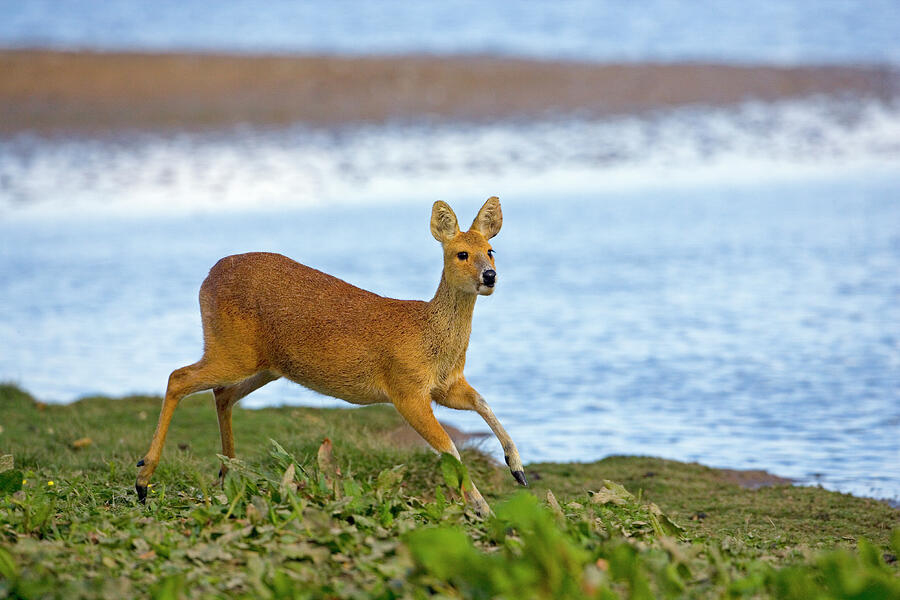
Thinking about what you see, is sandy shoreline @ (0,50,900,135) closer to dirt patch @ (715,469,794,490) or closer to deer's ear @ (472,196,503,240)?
dirt patch @ (715,469,794,490)

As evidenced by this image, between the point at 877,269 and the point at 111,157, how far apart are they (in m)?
13.1

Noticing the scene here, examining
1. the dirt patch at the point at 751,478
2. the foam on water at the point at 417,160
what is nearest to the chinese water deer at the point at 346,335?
the dirt patch at the point at 751,478

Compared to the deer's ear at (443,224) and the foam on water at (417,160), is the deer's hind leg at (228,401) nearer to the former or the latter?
the deer's ear at (443,224)

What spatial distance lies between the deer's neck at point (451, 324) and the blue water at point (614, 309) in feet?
6.23

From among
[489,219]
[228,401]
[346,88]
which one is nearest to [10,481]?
[228,401]

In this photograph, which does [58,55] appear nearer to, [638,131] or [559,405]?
[638,131]

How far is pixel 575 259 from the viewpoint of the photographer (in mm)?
15609

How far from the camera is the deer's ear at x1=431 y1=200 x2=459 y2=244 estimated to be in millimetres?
6637

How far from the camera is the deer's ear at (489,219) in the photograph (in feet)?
22.2

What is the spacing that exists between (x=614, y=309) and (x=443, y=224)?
677 cm

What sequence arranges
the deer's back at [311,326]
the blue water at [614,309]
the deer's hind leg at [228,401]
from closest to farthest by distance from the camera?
the deer's back at [311,326], the deer's hind leg at [228,401], the blue water at [614,309]

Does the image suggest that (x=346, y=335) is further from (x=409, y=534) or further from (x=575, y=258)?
(x=575, y=258)

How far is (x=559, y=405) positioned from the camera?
10.1 m

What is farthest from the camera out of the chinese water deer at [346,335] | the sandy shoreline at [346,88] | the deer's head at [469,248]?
the sandy shoreline at [346,88]
